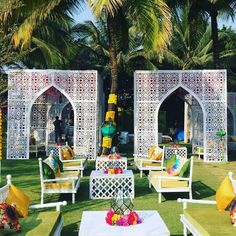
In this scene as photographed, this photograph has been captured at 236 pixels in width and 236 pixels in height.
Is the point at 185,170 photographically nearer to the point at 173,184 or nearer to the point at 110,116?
the point at 173,184

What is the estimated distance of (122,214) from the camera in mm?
5133

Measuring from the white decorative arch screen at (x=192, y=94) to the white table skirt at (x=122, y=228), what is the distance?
9392 mm

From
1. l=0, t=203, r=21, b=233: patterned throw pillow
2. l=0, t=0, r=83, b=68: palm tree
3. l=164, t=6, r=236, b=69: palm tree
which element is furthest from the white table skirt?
l=164, t=6, r=236, b=69: palm tree

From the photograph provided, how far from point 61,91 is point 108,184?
7089mm

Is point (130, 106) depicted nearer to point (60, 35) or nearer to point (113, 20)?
point (60, 35)

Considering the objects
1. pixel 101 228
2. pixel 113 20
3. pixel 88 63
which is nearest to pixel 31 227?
pixel 101 228

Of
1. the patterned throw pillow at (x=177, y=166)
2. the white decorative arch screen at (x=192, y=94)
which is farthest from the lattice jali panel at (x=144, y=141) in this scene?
the patterned throw pillow at (x=177, y=166)

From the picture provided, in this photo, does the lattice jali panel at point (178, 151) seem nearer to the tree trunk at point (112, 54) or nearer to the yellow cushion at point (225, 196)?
the tree trunk at point (112, 54)

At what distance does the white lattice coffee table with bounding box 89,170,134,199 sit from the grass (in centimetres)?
21

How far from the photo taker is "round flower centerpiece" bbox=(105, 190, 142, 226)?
16.6ft

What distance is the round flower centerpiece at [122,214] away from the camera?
506cm

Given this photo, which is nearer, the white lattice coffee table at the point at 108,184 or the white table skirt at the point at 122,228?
the white table skirt at the point at 122,228

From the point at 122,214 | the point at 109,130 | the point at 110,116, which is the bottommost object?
the point at 122,214

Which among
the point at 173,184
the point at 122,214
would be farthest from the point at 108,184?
the point at 122,214
